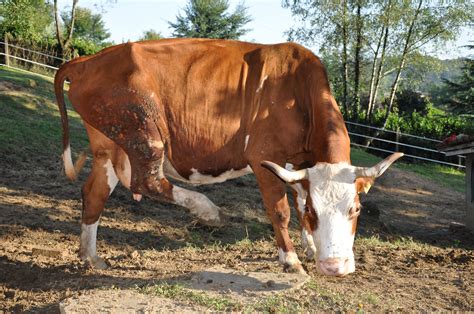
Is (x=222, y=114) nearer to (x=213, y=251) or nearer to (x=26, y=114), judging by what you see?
(x=213, y=251)

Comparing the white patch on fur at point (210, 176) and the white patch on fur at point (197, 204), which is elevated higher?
the white patch on fur at point (210, 176)

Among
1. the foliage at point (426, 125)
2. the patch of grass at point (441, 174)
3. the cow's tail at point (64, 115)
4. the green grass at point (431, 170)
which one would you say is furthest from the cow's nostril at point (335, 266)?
the foliage at point (426, 125)

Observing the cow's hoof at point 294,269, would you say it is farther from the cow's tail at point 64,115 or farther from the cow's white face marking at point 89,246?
the cow's tail at point 64,115

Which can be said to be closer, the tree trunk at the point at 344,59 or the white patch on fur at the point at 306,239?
the white patch on fur at the point at 306,239

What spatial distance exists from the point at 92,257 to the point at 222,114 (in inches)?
84.7

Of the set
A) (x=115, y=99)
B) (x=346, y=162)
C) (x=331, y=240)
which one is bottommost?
(x=331, y=240)

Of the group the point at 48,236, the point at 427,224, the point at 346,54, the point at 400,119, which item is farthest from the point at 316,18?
the point at 48,236

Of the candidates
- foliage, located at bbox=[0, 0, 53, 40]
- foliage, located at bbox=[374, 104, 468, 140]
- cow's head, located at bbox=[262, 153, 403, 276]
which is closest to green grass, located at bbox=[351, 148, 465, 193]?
foliage, located at bbox=[374, 104, 468, 140]

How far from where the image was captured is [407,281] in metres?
5.88

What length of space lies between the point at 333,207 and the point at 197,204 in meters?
1.46

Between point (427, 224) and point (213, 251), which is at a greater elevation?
point (213, 251)

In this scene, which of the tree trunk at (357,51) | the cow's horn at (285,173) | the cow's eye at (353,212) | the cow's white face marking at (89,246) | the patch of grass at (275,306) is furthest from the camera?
the tree trunk at (357,51)

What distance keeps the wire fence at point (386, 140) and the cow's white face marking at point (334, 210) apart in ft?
70.0

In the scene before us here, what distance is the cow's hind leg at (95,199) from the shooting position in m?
6.57
